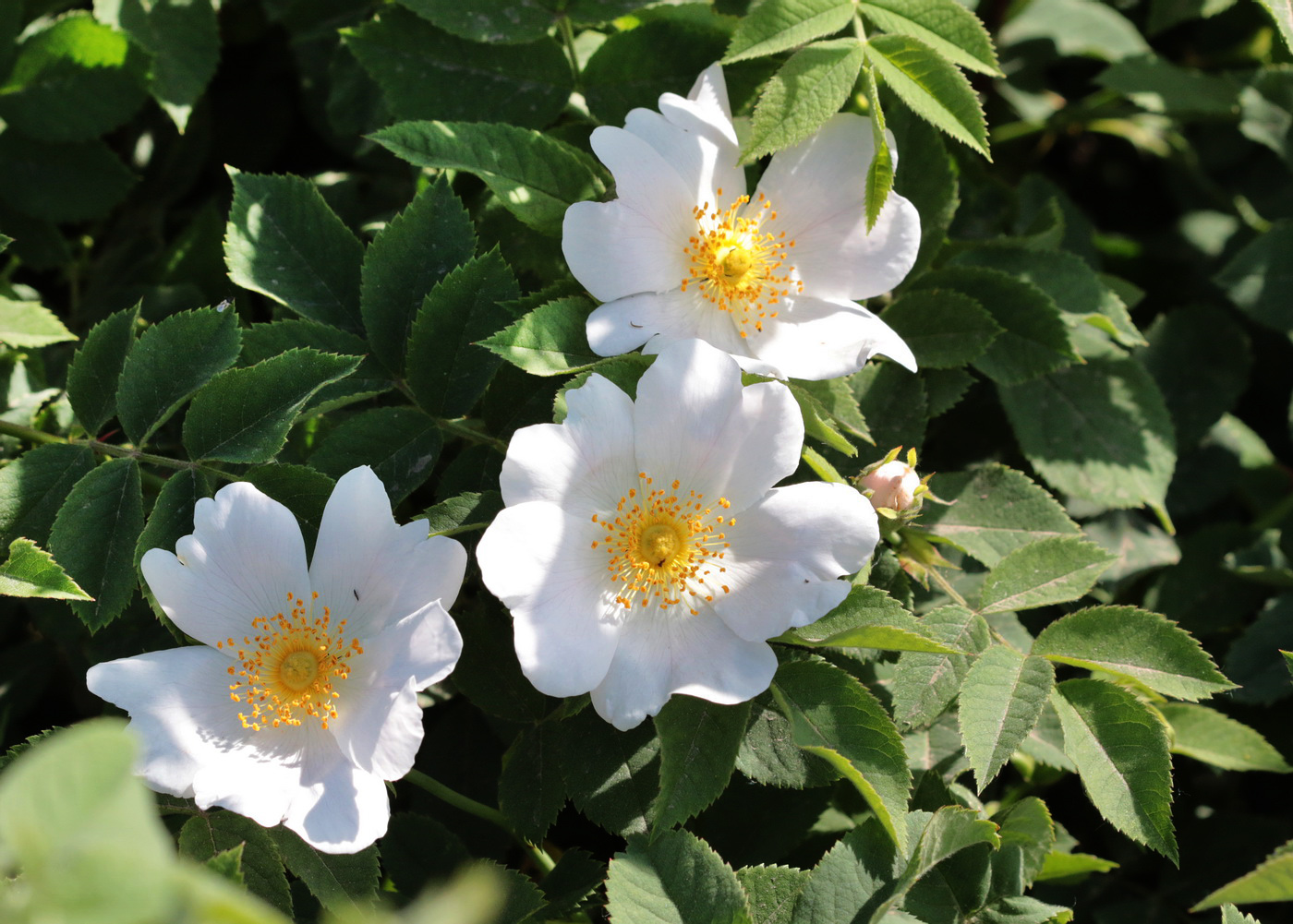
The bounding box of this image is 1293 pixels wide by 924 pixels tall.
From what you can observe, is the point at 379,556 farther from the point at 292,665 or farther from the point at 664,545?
the point at 664,545

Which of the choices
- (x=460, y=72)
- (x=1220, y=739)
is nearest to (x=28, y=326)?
(x=460, y=72)

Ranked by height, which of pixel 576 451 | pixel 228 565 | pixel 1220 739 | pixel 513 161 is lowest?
pixel 1220 739

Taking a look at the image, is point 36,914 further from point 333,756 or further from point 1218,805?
point 1218,805

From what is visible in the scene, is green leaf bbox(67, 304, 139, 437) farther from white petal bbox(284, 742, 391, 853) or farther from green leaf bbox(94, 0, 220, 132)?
white petal bbox(284, 742, 391, 853)

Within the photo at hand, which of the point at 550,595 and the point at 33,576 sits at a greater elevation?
the point at 33,576

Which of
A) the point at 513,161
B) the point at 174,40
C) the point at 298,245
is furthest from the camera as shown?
the point at 174,40

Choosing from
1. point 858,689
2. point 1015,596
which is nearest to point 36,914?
point 858,689

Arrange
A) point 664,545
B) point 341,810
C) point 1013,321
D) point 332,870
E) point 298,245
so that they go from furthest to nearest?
point 1013,321, point 298,245, point 664,545, point 332,870, point 341,810

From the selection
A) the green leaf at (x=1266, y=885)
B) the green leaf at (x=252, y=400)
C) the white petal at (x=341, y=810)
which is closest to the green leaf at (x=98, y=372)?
the green leaf at (x=252, y=400)

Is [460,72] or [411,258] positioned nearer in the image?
[411,258]
